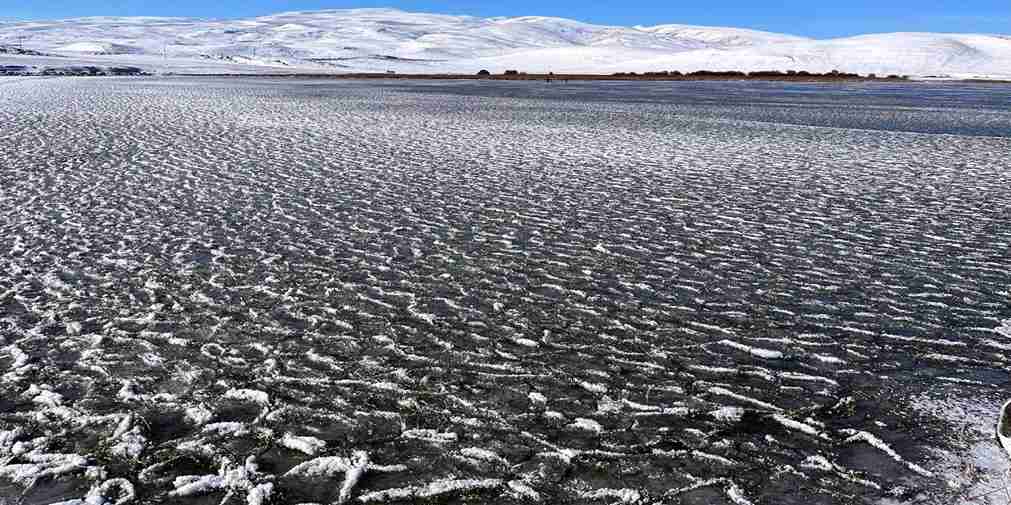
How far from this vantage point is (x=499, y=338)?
5.15 metres

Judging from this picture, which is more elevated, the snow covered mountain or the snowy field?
the snow covered mountain

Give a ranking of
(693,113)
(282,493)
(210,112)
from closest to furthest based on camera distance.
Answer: (282,493) → (210,112) → (693,113)

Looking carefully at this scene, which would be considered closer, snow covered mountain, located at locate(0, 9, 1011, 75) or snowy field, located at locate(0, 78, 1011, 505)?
snowy field, located at locate(0, 78, 1011, 505)

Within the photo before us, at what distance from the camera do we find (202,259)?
22.8ft

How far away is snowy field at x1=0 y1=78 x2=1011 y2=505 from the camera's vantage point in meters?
3.52

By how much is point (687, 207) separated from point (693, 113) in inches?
719

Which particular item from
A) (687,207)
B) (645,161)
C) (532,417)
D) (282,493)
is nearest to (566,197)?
(687,207)

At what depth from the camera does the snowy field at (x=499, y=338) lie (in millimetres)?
3523

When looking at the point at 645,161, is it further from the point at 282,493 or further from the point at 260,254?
the point at 282,493

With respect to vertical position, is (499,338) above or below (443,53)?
below

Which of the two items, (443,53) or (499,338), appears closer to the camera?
(499,338)

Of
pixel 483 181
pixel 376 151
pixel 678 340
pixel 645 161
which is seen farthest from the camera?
pixel 376 151

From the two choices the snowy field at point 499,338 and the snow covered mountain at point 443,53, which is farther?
the snow covered mountain at point 443,53

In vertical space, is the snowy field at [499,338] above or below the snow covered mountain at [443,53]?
below
